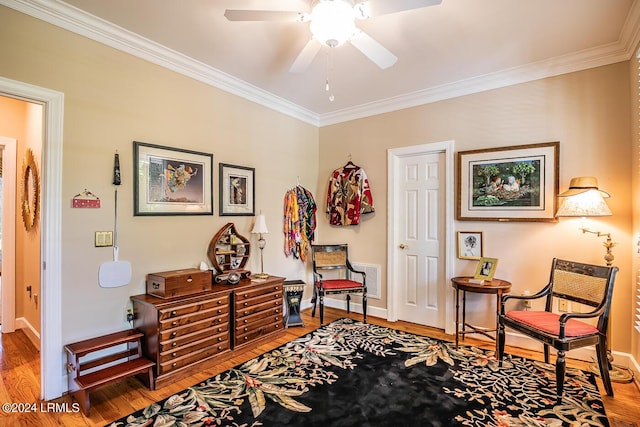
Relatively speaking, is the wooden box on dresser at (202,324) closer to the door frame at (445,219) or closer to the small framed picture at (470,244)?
the door frame at (445,219)

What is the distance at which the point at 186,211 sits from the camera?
3.14 meters

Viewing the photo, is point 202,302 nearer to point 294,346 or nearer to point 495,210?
point 294,346

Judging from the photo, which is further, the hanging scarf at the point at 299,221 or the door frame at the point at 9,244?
the hanging scarf at the point at 299,221

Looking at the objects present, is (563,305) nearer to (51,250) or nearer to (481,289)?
(481,289)

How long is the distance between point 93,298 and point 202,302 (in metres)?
0.82

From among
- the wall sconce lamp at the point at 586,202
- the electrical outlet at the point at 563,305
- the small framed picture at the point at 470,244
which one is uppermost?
the wall sconce lamp at the point at 586,202

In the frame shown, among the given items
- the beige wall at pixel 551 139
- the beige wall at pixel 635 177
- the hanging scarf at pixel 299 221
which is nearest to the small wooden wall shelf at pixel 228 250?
the hanging scarf at pixel 299 221

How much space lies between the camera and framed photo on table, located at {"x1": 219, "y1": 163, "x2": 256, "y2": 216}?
11.5 ft

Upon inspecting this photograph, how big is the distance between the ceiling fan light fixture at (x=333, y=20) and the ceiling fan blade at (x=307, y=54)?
0.62ft

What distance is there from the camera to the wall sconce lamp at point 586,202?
2.68 metres

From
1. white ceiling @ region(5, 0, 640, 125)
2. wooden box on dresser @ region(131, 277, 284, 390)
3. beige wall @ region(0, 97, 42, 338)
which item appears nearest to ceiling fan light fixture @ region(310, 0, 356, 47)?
white ceiling @ region(5, 0, 640, 125)

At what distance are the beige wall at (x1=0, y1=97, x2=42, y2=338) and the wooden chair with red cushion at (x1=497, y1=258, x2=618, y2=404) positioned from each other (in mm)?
4610

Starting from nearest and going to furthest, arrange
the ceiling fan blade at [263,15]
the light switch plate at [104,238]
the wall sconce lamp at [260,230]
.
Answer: the ceiling fan blade at [263,15], the light switch plate at [104,238], the wall sconce lamp at [260,230]

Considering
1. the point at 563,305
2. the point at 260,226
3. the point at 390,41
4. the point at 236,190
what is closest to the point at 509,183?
the point at 563,305
